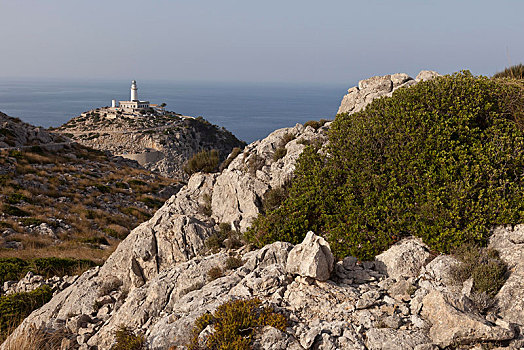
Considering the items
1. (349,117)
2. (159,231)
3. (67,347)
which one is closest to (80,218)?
(159,231)

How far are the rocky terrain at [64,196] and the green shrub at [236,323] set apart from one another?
18503mm

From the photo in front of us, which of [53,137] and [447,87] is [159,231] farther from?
[53,137]

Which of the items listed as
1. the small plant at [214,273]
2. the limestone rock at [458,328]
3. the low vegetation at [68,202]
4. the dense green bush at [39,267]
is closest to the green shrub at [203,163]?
the dense green bush at [39,267]

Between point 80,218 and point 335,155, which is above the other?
point 335,155

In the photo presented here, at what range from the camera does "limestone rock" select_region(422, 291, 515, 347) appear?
648 centimetres

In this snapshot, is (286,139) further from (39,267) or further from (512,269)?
(39,267)

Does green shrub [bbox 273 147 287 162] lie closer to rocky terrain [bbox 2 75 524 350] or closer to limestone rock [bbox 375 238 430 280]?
rocky terrain [bbox 2 75 524 350]

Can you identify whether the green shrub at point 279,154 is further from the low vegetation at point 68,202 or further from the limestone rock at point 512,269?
the low vegetation at point 68,202

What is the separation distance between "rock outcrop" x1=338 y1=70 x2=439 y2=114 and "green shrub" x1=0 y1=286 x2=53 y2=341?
17872 millimetres

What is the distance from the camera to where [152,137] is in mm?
95750

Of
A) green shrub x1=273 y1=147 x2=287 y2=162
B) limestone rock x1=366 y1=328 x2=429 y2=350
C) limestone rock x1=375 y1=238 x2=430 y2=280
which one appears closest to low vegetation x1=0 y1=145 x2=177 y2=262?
green shrub x1=273 y1=147 x2=287 y2=162

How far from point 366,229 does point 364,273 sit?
63.9 inches

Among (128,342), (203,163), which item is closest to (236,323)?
(128,342)

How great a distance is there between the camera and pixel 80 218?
34062 millimetres
